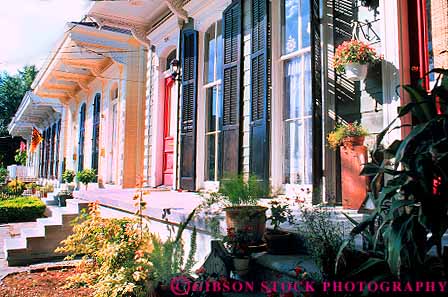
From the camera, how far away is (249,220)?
263 centimetres

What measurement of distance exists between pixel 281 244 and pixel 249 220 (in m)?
0.28

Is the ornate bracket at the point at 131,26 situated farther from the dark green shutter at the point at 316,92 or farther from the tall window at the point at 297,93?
the dark green shutter at the point at 316,92

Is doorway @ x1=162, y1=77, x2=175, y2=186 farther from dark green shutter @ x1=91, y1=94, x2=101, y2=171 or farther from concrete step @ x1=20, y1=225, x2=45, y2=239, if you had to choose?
dark green shutter @ x1=91, y1=94, x2=101, y2=171

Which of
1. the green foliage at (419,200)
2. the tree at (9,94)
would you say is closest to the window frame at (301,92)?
the green foliage at (419,200)

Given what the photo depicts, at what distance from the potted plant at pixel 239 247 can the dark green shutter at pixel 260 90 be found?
6.56 feet

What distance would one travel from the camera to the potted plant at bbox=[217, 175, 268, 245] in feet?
8.66

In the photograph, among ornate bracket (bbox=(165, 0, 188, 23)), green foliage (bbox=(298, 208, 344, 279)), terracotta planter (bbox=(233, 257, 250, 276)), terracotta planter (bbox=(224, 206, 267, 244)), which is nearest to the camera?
green foliage (bbox=(298, 208, 344, 279))

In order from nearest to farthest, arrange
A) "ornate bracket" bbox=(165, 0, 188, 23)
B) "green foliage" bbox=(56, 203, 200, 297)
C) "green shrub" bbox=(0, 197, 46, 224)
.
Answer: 1. "green foliage" bbox=(56, 203, 200, 297)
2. "ornate bracket" bbox=(165, 0, 188, 23)
3. "green shrub" bbox=(0, 197, 46, 224)

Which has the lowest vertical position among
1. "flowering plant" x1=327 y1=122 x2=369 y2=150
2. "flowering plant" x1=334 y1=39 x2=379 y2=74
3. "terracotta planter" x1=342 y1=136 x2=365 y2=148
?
"terracotta planter" x1=342 y1=136 x2=365 y2=148

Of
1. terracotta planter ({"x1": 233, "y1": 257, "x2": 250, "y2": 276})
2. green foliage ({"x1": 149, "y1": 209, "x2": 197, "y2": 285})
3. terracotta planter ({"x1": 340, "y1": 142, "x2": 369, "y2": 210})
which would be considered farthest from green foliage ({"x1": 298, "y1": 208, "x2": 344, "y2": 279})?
terracotta planter ({"x1": 340, "y1": 142, "x2": 369, "y2": 210})

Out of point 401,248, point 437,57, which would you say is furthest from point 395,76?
point 401,248

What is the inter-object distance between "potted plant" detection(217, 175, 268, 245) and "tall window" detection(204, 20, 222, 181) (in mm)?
2833

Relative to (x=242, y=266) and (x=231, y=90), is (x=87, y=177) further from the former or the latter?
(x=242, y=266)

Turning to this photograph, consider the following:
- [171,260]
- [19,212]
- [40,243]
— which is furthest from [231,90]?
[19,212]
